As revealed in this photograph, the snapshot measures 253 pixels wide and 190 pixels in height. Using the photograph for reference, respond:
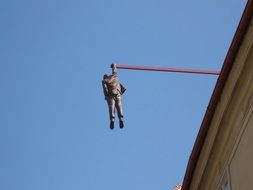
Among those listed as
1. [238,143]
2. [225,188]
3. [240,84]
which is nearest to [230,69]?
[240,84]

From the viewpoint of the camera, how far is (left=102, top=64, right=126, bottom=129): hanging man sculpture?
14.4m

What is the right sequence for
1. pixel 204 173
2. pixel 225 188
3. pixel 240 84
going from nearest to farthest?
1. pixel 240 84
2. pixel 225 188
3. pixel 204 173

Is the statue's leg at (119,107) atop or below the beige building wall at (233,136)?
atop

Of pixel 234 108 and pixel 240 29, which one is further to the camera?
pixel 234 108

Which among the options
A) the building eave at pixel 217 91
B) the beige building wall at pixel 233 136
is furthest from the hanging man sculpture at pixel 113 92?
the beige building wall at pixel 233 136

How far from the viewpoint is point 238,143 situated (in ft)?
45.9

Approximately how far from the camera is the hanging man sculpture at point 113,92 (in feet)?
47.2

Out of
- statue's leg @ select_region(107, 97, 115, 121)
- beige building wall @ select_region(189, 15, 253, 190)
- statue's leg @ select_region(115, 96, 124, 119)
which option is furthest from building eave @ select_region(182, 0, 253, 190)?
statue's leg @ select_region(107, 97, 115, 121)

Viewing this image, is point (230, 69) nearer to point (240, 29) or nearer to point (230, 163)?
point (240, 29)

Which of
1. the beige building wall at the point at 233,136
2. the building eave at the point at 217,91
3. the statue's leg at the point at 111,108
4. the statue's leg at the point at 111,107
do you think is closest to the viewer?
the building eave at the point at 217,91

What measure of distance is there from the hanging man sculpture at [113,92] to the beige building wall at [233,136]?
6.11 feet

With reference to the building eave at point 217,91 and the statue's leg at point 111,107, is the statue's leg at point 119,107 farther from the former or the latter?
the building eave at point 217,91

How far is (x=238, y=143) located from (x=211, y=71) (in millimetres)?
1500

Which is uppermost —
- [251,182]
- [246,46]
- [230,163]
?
[246,46]
